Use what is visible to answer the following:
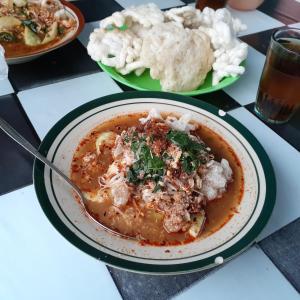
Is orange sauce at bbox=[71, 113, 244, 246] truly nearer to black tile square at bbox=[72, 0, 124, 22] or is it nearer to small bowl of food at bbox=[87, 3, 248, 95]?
small bowl of food at bbox=[87, 3, 248, 95]

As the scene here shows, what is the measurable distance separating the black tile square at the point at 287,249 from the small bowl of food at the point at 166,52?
1.71ft

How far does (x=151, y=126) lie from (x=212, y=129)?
7.7 inches

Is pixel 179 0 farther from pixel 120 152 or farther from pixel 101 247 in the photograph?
pixel 101 247

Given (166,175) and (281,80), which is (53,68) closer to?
(166,175)

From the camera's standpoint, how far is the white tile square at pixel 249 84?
1.26 meters

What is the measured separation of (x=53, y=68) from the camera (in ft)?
4.17

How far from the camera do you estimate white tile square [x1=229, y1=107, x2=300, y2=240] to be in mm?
853

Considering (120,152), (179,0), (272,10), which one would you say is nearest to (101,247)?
(120,152)

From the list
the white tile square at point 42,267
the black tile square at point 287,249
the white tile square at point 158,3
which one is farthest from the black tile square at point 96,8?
the black tile square at point 287,249

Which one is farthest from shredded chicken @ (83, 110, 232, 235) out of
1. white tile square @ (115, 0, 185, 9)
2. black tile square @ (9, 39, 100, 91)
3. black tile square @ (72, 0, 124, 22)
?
white tile square @ (115, 0, 185, 9)

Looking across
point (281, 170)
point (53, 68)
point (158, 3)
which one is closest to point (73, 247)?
point (281, 170)

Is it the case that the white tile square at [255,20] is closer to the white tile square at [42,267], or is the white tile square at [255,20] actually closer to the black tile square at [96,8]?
the black tile square at [96,8]

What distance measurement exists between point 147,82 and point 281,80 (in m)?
0.45

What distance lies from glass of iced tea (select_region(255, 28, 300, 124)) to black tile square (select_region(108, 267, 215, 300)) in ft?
2.21
